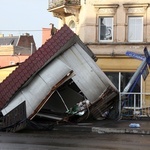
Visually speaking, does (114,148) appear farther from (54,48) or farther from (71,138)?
(54,48)

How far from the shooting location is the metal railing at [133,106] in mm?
21516

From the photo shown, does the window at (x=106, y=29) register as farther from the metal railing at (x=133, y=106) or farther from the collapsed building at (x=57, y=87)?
the collapsed building at (x=57, y=87)

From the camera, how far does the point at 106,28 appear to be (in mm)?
29453

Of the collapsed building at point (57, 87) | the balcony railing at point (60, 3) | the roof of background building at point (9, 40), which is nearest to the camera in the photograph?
the collapsed building at point (57, 87)

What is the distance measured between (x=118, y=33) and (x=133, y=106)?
816cm

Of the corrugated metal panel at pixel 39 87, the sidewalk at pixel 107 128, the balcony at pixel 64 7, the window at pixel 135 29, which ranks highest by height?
the balcony at pixel 64 7

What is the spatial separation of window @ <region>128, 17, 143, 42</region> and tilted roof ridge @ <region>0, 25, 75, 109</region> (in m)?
11.3

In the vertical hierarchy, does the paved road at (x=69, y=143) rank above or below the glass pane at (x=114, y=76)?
above

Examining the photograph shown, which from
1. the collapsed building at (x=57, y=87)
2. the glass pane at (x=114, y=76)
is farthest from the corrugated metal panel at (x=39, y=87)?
the glass pane at (x=114, y=76)

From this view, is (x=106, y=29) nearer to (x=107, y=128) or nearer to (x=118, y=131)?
(x=107, y=128)

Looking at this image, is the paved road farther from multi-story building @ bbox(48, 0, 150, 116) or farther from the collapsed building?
multi-story building @ bbox(48, 0, 150, 116)

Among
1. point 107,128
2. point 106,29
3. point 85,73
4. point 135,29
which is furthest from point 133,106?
point 106,29

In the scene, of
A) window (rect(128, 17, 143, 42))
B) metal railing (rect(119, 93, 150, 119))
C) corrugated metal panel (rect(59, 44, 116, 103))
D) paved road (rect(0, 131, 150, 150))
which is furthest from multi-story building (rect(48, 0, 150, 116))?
paved road (rect(0, 131, 150, 150))

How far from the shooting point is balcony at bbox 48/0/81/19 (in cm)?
3027
